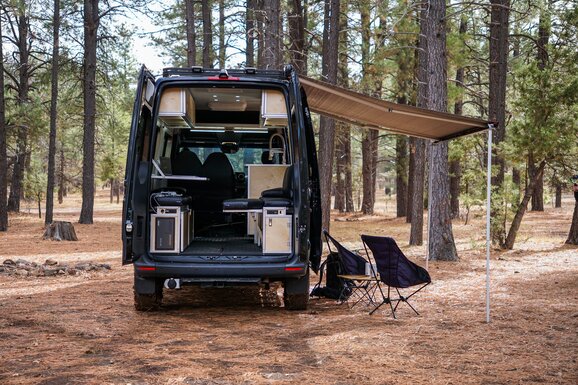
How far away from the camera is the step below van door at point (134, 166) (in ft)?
21.2

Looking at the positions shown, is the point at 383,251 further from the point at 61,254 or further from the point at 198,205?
the point at 61,254

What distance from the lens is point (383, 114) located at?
8.28 meters

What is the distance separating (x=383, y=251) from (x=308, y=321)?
3.52 feet

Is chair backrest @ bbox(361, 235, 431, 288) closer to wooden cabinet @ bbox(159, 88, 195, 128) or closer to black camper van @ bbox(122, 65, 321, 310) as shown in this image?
black camper van @ bbox(122, 65, 321, 310)

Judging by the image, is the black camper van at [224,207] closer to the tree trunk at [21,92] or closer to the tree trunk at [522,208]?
the tree trunk at [522,208]

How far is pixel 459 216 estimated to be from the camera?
27.6 meters

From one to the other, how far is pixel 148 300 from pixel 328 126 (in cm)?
998

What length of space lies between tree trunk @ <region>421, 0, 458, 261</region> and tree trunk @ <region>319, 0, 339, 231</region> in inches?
118

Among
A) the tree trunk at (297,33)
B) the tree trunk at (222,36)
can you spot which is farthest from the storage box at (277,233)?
the tree trunk at (222,36)

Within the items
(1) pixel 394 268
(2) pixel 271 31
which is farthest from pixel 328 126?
(1) pixel 394 268

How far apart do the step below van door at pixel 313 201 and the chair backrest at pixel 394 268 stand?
69cm

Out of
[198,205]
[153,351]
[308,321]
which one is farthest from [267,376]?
[198,205]

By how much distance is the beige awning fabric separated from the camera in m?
7.44

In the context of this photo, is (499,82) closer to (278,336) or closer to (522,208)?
(522,208)
